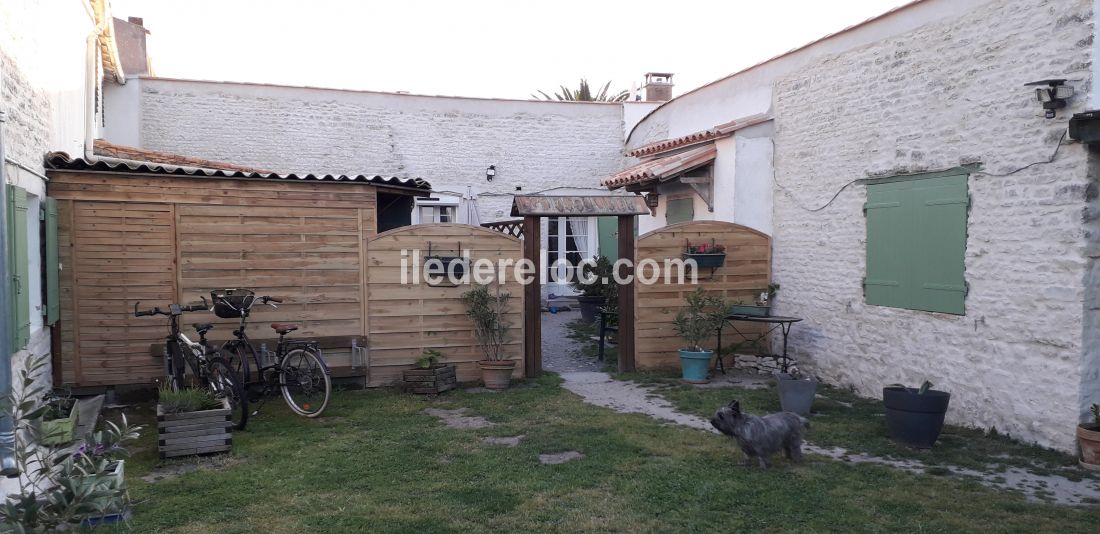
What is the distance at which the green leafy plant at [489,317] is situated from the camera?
29.8ft

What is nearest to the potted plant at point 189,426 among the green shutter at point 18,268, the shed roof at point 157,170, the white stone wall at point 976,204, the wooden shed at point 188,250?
the green shutter at point 18,268

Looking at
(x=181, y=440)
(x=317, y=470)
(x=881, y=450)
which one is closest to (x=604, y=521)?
(x=317, y=470)

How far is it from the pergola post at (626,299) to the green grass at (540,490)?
280 cm

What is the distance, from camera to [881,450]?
6.26m

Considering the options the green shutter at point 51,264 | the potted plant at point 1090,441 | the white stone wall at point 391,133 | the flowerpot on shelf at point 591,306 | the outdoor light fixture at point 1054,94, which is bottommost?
the potted plant at point 1090,441

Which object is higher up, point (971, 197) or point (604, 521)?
point (971, 197)

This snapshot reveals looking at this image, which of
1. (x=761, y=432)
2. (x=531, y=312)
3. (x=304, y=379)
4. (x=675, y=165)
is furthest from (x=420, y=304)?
(x=761, y=432)

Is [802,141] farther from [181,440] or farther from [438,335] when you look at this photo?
[181,440]

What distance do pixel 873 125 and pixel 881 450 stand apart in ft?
12.3

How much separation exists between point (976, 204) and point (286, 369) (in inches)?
261

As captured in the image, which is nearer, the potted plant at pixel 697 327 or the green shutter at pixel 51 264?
the green shutter at pixel 51 264

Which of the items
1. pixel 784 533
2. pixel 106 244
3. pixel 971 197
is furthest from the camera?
pixel 106 244

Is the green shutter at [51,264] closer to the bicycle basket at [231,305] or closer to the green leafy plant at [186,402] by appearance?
the bicycle basket at [231,305]

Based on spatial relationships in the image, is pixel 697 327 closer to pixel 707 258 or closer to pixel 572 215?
pixel 707 258
